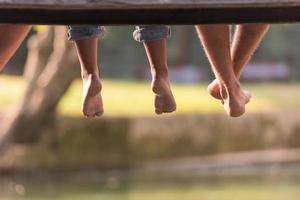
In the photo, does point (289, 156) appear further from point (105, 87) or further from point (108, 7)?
point (108, 7)

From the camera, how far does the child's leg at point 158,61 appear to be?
2561mm

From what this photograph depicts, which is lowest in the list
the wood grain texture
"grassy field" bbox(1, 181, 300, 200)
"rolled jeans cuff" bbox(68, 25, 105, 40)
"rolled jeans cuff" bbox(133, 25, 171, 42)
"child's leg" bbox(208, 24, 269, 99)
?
the wood grain texture

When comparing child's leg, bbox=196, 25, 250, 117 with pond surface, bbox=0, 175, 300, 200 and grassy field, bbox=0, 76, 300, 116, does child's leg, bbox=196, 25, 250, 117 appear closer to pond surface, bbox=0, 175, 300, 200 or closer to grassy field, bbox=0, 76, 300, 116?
pond surface, bbox=0, 175, 300, 200

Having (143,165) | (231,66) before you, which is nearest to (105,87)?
(143,165)

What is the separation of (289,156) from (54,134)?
8.48ft

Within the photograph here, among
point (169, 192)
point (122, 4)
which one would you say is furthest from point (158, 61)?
point (169, 192)

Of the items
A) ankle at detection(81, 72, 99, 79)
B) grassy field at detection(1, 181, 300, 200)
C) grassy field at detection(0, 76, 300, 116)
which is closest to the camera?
ankle at detection(81, 72, 99, 79)

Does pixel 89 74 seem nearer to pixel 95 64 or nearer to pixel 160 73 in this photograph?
pixel 95 64

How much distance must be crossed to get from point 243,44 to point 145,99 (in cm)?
827

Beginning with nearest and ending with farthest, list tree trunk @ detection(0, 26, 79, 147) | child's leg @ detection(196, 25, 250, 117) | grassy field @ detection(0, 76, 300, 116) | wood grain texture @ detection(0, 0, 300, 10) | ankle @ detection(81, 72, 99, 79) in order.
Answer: wood grain texture @ detection(0, 0, 300, 10)
child's leg @ detection(196, 25, 250, 117)
ankle @ detection(81, 72, 99, 79)
tree trunk @ detection(0, 26, 79, 147)
grassy field @ detection(0, 76, 300, 116)

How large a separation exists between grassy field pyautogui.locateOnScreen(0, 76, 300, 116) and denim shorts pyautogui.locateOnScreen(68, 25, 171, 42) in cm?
703

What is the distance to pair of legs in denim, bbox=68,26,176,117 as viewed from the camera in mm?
2572

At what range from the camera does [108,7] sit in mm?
2150

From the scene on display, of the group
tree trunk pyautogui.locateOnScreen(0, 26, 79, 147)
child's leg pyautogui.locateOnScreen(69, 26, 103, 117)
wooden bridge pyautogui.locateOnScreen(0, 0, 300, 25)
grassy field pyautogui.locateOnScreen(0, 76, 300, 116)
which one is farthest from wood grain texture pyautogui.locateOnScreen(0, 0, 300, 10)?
grassy field pyautogui.locateOnScreen(0, 76, 300, 116)
